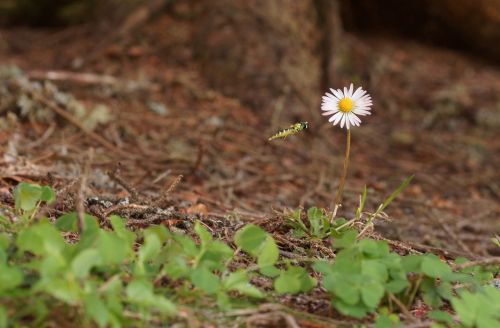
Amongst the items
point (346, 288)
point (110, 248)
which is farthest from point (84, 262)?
point (346, 288)

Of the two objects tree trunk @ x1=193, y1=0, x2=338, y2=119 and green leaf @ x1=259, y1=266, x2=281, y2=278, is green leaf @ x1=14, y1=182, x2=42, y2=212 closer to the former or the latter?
green leaf @ x1=259, y1=266, x2=281, y2=278

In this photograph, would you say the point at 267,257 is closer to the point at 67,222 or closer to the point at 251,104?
the point at 67,222

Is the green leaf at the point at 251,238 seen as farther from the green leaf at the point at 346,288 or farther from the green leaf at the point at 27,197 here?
the green leaf at the point at 27,197

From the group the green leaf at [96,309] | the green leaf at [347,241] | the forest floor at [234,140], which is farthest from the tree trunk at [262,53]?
the green leaf at [96,309]

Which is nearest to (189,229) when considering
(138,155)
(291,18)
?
(138,155)

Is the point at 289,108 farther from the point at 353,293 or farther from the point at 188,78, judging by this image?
the point at 353,293

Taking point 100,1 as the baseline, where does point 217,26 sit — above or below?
below

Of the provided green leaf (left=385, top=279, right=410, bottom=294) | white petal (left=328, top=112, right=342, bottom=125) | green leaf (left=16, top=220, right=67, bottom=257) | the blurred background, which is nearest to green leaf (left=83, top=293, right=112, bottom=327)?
green leaf (left=16, top=220, right=67, bottom=257)
